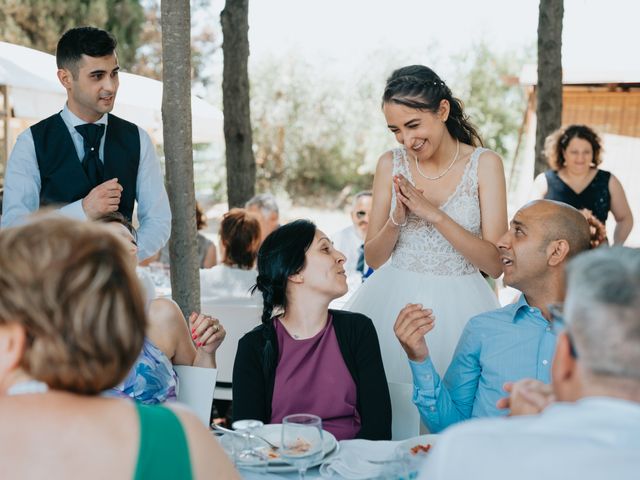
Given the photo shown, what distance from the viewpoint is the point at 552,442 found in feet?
3.69

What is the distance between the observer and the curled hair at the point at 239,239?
481 cm

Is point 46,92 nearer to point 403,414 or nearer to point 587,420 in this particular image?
point 403,414

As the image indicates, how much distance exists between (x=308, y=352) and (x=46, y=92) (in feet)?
15.8

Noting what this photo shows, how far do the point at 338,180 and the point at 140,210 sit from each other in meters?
17.5

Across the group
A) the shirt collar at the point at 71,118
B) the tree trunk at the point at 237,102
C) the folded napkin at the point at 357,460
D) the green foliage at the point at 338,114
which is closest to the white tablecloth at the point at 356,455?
the folded napkin at the point at 357,460

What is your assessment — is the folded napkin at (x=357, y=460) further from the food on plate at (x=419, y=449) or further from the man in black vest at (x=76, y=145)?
the man in black vest at (x=76, y=145)

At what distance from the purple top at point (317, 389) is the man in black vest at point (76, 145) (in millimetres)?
1136

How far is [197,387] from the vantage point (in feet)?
8.91

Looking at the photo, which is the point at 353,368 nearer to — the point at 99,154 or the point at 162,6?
the point at 99,154

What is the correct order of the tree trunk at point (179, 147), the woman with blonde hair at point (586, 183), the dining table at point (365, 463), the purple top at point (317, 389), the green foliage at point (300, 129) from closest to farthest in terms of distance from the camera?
the dining table at point (365, 463) < the purple top at point (317, 389) < the tree trunk at point (179, 147) < the woman with blonde hair at point (586, 183) < the green foliage at point (300, 129)

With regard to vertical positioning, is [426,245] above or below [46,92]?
below

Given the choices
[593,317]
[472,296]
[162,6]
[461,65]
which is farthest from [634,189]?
[461,65]

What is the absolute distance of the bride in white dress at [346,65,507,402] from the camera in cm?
319

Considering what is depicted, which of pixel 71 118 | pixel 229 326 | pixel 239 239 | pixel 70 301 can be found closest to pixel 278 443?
pixel 70 301
